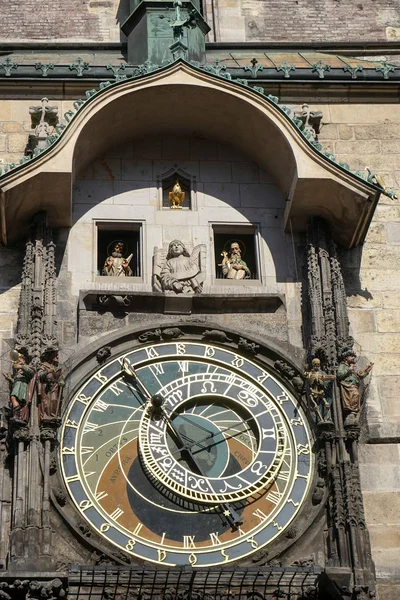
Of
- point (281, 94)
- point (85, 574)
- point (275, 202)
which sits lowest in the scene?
point (85, 574)

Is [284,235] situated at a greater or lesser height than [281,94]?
lesser

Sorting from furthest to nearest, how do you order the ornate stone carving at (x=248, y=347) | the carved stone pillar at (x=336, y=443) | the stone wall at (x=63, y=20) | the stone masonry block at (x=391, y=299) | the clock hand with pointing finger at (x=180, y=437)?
the stone wall at (x=63, y=20) < the stone masonry block at (x=391, y=299) < the ornate stone carving at (x=248, y=347) < the clock hand with pointing finger at (x=180, y=437) < the carved stone pillar at (x=336, y=443)

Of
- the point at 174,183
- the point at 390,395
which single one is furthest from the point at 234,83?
the point at 390,395

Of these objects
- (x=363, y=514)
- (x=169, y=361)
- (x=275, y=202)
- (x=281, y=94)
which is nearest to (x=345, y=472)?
(x=363, y=514)

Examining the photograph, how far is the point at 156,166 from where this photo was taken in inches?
570

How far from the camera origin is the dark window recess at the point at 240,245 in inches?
555

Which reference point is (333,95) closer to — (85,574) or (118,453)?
(118,453)

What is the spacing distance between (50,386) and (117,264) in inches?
60.4

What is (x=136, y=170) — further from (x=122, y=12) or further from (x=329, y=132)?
(x=122, y=12)

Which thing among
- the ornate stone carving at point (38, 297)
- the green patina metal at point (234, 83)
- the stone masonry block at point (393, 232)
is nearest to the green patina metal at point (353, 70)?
the green patina metal at point (234, 83)

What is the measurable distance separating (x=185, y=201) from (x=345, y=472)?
2935 millimetres

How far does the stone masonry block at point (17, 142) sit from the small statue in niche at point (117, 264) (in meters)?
1.24

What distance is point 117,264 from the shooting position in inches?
548

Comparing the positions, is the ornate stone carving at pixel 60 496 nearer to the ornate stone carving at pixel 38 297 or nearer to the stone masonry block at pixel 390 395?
the ornate stone carving at pixel 38 297
